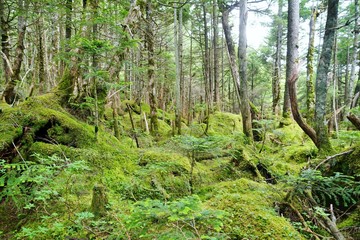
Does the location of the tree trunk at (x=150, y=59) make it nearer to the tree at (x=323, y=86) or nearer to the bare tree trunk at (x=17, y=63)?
the bare tree trunk at (x=17, y=63)

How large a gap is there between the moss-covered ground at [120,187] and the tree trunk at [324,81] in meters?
0.57

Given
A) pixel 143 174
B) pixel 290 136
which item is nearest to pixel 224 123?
pixel 290 136

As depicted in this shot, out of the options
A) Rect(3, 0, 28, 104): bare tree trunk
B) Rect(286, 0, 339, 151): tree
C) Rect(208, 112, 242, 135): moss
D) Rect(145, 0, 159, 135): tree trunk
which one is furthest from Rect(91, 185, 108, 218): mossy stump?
Rect(208, 112, 242, 135): moss

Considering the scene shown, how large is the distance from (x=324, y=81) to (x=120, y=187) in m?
5.29

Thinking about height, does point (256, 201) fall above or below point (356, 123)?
below

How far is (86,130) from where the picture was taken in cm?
598

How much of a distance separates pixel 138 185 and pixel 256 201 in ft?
7.40

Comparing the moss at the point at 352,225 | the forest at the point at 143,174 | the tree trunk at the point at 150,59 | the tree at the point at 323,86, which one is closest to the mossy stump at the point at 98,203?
the forest at the point at 143,174

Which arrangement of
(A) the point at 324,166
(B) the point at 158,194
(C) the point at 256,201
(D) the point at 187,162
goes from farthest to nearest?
1. (D) the point at 187,162
2. (A) the point at 324,166
3. (B) the point at 158,194
4. (C) the point at 256,201

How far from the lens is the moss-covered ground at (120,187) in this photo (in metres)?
2.62

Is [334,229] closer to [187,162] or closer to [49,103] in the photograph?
[187,162]

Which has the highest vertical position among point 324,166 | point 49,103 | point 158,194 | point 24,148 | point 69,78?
point 69,78

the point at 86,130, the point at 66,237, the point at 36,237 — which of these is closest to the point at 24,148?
the point at 86,130

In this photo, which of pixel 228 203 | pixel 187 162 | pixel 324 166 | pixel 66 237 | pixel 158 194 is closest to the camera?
pixel 66 237
